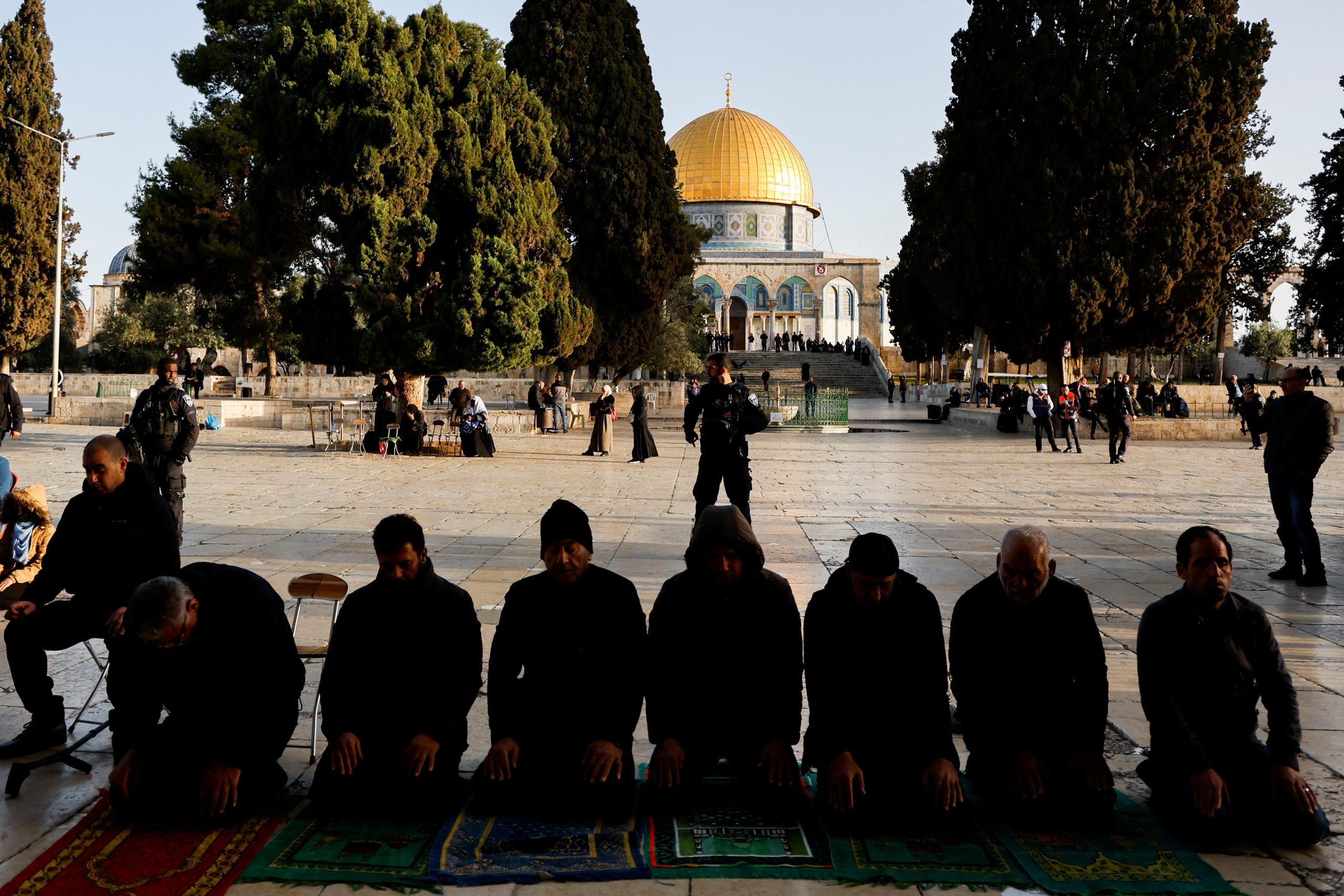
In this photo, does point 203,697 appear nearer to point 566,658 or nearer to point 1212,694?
point 566,658

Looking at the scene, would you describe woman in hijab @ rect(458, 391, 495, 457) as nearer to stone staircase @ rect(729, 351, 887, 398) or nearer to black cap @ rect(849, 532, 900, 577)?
black cap @ rect(849, 532, 900, 577)

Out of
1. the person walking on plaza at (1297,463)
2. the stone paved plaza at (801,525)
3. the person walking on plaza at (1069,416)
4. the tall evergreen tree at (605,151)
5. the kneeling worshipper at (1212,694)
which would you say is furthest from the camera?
the tall evergreen tree at (605,151)

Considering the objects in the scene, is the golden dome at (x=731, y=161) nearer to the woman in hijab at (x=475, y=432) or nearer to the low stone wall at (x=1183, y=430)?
the low stone wall at (x=1183, y=430)

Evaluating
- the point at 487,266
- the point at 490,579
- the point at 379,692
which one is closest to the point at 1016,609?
the point at 379,692

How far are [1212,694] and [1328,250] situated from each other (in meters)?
29.7

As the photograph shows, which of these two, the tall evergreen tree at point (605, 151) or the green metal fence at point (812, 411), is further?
the green metal fence at point (812, 411)

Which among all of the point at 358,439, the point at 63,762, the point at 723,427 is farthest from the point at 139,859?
the point at 358,439

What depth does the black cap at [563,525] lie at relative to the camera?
3301mm

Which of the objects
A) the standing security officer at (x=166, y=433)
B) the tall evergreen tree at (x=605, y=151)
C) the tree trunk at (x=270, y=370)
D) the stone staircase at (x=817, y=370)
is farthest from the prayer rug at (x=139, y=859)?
the stone staircase at (x=817, y=370)

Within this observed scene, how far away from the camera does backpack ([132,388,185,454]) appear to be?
6.82 meters

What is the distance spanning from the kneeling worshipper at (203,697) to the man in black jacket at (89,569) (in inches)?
17.6

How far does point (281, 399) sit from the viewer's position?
23328 mm

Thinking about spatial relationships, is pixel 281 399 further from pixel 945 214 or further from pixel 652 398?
pixel 945 214

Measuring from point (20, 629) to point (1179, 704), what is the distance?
3531mm
